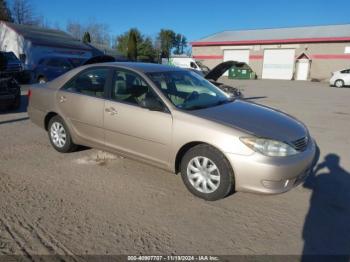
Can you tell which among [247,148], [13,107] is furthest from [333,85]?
[247,148]

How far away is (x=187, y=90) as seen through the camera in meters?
4.73

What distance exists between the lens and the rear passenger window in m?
4.79

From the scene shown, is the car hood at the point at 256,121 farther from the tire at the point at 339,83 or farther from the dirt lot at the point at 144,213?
the tire at the point at 339,83

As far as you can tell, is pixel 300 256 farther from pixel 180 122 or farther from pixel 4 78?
pixel 4 78

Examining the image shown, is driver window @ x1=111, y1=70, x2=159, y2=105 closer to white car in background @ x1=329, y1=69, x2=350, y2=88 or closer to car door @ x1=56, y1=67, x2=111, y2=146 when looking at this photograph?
car door @ x1=56, y1=67, x2=111, y2=146

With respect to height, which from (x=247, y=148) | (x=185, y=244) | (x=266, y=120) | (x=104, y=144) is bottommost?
(x=185, y=244)

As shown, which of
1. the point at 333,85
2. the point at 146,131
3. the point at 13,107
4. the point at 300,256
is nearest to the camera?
the point at 300,256

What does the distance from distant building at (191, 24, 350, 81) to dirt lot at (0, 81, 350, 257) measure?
111ft

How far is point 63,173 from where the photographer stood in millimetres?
4559

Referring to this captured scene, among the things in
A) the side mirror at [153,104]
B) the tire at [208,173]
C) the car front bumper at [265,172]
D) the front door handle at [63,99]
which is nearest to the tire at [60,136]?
the front door handle at [63,99]

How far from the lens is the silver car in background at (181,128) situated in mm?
3561

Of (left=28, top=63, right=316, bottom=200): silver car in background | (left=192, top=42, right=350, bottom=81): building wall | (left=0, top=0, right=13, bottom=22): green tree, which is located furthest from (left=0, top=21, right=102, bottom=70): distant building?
(left=28, top=63, right=316, bottom=200): silver car in background

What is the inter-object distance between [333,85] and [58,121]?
1082 inches

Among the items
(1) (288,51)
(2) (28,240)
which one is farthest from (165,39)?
(2) (28,240)
